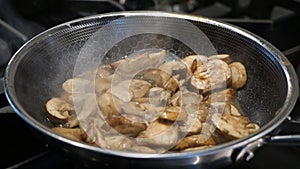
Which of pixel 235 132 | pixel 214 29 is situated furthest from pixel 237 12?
pixel 235 132

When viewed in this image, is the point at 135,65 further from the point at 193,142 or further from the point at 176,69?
the point at 193,142

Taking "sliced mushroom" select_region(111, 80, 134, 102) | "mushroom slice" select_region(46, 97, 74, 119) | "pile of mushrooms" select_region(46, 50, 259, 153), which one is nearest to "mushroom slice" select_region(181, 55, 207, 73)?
"pile of mushrooms" select_region(46, 50, 259, 153)

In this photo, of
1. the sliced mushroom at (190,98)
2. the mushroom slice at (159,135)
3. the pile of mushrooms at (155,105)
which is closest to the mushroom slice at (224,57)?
the pile of mushrooms at (155,105)

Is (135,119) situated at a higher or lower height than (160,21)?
lower

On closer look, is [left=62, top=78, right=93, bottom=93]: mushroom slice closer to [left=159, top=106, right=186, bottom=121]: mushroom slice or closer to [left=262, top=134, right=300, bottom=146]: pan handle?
[left=159, top=106, right=186, bottom=121]: mushroom slice

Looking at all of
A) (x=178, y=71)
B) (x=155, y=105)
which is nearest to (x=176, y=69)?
(x=178, y=71)

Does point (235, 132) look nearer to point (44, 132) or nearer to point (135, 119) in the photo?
point (135, 119)
